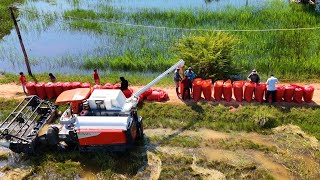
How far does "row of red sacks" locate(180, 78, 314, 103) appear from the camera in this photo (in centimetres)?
1496

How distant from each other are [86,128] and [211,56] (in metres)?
7.52

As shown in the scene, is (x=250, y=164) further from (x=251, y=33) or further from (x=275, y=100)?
(x=251, y=33)

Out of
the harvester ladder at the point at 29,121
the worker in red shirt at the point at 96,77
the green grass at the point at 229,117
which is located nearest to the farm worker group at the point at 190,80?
the green grass at the point at 229,117

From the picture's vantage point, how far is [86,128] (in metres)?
12.4

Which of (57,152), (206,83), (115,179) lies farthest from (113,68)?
(115,179)

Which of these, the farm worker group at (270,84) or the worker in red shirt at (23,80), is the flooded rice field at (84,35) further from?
the farm worker group at (270,84)

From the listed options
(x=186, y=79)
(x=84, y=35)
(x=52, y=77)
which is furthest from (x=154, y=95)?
(x=84, y=35)

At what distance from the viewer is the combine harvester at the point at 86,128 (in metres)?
12.4

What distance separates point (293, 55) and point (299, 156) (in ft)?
29.9

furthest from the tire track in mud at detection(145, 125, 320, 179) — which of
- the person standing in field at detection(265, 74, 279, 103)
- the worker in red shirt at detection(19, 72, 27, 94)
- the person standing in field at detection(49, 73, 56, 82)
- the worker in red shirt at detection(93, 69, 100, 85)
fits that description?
the worker in red shirt at detection(19, 72, 27, 94)

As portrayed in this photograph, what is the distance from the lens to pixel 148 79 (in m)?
18.7

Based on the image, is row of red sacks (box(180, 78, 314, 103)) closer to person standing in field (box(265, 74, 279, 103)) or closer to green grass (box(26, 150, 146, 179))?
person standing in field (box(265, 74, 279, 103))

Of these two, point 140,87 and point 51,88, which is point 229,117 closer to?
point 140,87

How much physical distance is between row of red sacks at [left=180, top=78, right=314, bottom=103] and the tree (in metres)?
2.22
